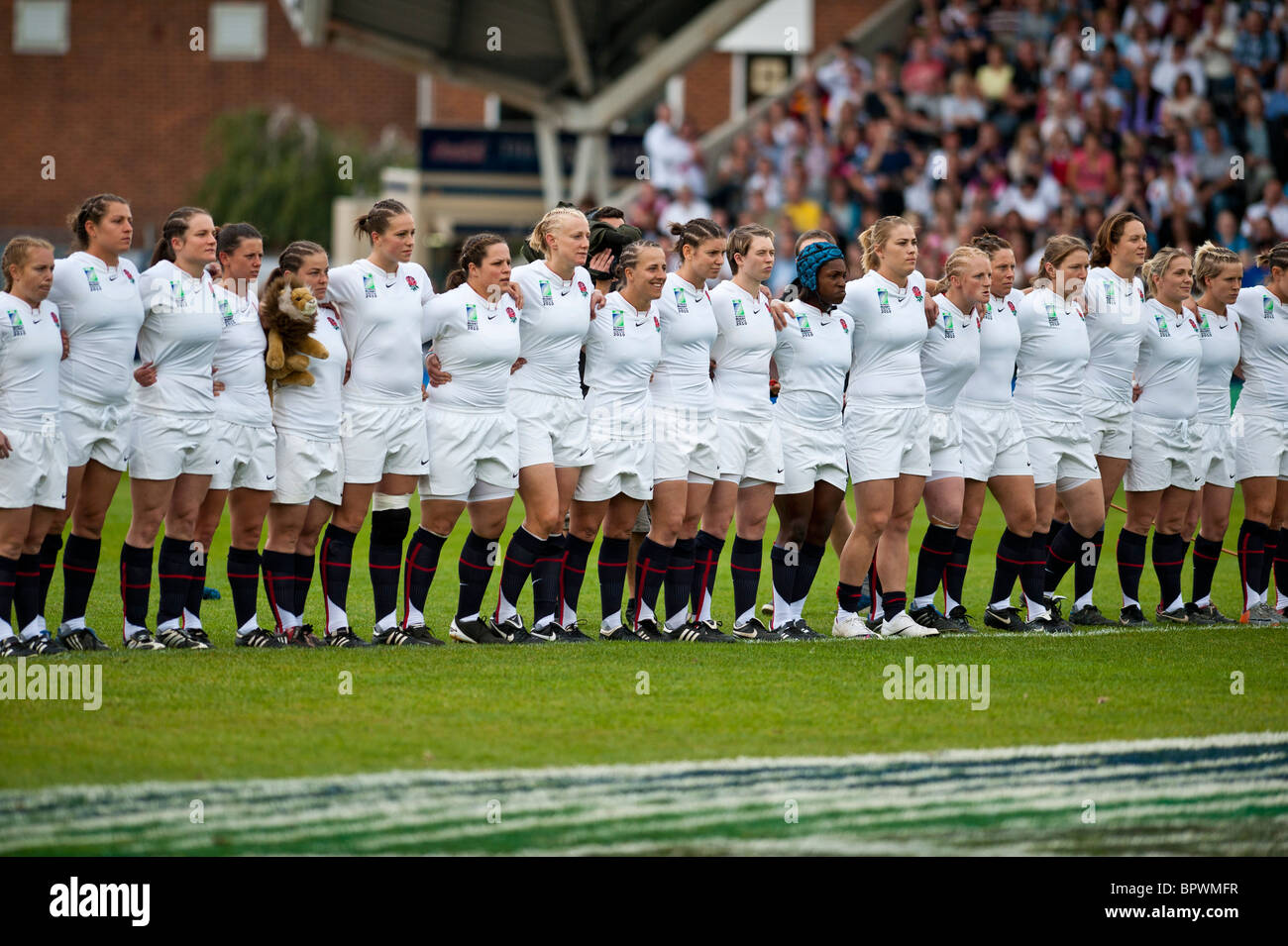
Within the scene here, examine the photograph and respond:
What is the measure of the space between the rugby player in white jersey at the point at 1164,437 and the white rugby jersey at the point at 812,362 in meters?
2.18

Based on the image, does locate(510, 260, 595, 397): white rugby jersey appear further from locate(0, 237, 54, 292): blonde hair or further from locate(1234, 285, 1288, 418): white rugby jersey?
locate(1234, 285, 1288, 418): white rugby jersey

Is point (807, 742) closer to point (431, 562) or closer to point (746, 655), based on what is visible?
point (746, 655)

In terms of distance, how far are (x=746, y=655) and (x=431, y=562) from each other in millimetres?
1801

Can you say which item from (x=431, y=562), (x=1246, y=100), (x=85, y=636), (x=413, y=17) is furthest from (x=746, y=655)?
(x=413, y=17)

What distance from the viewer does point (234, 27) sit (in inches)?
Result: 1629

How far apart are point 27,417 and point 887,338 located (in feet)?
15.4

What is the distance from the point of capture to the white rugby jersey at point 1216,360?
1112 centimetres

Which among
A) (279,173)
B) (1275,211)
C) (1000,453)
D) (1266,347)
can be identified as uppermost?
(279,173)

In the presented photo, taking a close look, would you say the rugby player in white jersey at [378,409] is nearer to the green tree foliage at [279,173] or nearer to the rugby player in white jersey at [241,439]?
the rugby player in white jersey at [241,439]

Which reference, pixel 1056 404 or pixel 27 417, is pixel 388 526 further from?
pixel 1056 404

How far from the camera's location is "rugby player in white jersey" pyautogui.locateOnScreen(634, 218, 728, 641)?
9820 millimetres

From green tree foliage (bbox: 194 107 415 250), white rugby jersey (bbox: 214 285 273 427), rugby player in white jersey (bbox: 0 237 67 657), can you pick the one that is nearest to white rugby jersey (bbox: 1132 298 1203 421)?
white rugby jersey (bbox: 214 285 273 427)

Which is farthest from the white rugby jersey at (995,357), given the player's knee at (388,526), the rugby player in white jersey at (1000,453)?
the player's knee at (388,526)

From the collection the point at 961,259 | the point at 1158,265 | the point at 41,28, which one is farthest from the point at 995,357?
the point at 41,28
